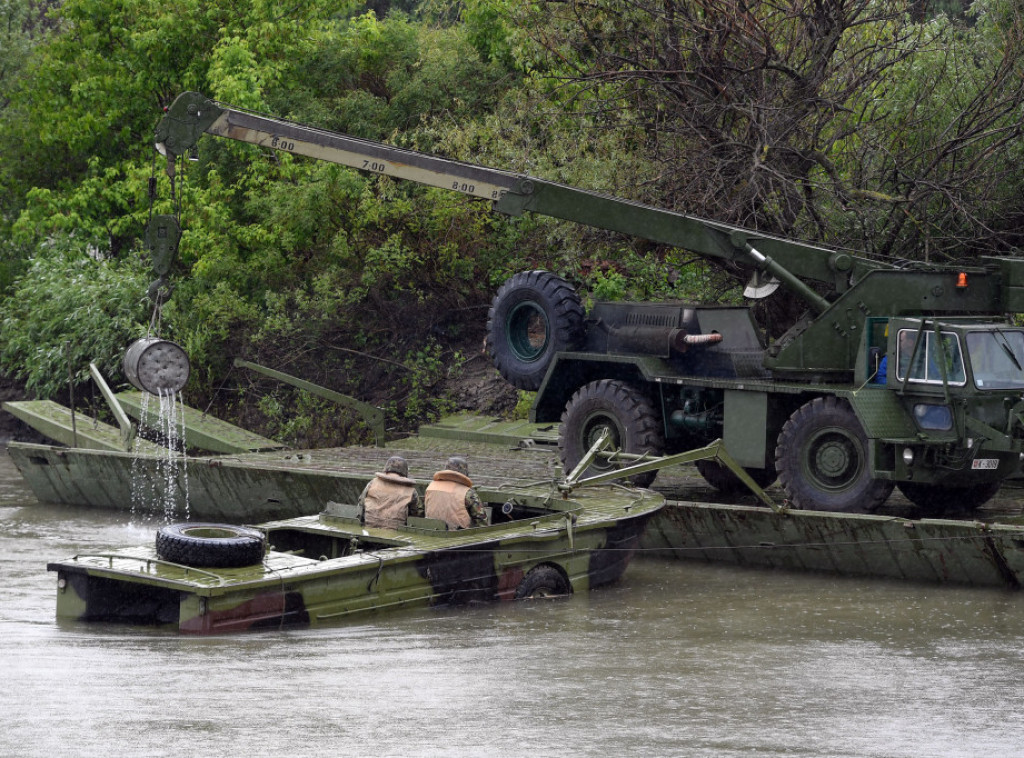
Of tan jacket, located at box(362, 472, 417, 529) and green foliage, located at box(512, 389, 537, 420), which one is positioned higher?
green foliage, located at box(512, 389, 537, 420)

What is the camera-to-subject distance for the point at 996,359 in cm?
1360

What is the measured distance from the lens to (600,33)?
2000cm

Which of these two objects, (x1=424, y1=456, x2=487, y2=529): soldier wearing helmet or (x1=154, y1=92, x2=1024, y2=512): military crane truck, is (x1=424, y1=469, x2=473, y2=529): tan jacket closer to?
(x1=424, y1=456, x2=487, y2=529): soldier wearing helmet

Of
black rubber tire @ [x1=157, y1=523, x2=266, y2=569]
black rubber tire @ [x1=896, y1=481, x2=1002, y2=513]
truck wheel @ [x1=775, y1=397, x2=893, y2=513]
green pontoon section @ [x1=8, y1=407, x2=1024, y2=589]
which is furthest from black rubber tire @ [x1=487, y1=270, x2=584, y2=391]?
black rubber tire @ [x1=157, y1=523, x2=266, y2=569]

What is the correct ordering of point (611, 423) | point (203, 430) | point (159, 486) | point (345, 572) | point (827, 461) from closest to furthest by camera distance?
point (345, 572), point (827, 461), point (611, 423), point (159, 486), point (203, 430)

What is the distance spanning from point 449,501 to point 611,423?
12.3 ft

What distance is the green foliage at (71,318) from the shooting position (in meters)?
24.3

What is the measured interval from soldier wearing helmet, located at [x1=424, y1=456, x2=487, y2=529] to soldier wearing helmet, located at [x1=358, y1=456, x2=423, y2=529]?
0.16 m

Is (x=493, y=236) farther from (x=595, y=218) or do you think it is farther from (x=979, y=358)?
(x=979, y=358)

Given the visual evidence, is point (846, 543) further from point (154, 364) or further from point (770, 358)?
point (154, 364)

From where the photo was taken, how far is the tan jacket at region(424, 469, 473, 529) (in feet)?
41.3

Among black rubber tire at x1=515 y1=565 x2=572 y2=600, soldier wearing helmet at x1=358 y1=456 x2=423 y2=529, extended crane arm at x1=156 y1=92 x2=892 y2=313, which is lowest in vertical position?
black rubber tire at x1=515 y1=565 x2=572 y2=600

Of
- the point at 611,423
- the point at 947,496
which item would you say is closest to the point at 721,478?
the point at 611,423

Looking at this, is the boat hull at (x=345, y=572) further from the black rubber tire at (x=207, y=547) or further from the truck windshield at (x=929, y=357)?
the truck windshield at (x=929, y=357)
